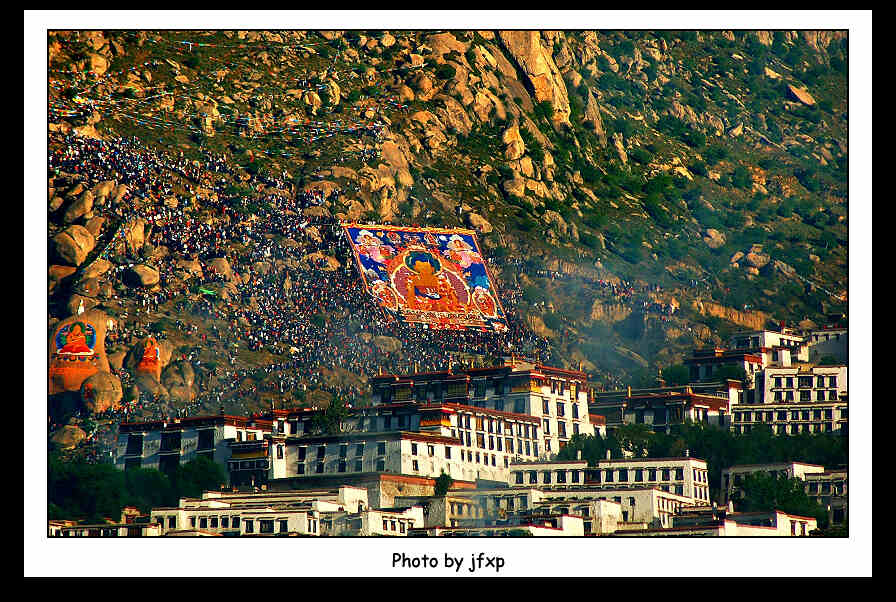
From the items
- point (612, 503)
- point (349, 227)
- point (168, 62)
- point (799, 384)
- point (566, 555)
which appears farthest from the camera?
point (168, 62)

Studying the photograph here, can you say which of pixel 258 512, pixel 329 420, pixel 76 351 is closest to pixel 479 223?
pixel 329 420

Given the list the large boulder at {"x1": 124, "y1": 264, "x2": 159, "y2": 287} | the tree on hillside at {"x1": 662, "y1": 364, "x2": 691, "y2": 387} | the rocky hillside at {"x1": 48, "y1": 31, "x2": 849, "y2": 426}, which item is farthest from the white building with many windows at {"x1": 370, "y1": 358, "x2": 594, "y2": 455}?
the large boulder at {"x1": 124, "y1": 264, "x2": 159, "y2": 287}

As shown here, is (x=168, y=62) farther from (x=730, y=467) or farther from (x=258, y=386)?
(x=730, y=467)

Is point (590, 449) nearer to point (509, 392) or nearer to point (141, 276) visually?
point (509, 392)

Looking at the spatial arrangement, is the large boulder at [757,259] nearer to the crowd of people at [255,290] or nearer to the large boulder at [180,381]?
the crowd of people at [255,290]

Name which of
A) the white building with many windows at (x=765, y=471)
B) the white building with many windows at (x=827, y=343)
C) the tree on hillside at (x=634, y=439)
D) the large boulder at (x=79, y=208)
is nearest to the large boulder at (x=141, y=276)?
the large boulder at (x=79, y=208)

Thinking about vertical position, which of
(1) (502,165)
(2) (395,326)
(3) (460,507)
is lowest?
(3) (460,507)

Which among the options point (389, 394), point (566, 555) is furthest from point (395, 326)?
point (566, 555)
